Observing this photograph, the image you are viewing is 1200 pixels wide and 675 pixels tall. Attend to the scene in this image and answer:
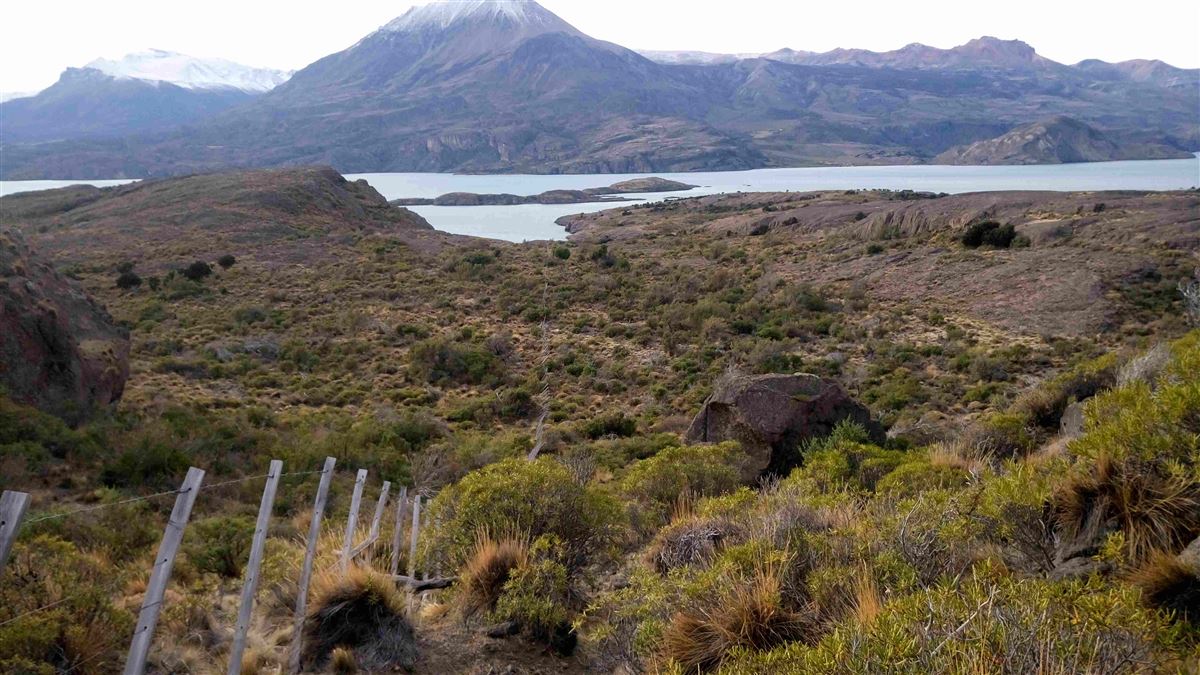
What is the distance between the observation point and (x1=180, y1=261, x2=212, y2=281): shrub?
116 feet

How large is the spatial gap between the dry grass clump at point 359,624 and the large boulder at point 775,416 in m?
6.15

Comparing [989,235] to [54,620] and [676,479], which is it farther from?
[54,620]

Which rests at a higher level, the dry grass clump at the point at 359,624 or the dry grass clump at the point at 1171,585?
the dry grass clump at the point at 1171,585

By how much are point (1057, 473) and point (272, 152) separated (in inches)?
8206

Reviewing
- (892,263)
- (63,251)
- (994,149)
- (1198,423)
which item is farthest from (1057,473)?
(994,149)

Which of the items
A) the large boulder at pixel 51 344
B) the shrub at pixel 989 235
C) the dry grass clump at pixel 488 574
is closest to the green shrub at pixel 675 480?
the dry grass clump at pixel 488 574

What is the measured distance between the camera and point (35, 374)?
13.7 metres

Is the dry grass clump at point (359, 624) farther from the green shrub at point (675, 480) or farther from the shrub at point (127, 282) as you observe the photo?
the shrub at point (127, 282)


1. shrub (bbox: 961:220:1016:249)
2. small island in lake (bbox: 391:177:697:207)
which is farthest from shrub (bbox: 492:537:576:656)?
small island in lake (bbox: 391:177:697:207)

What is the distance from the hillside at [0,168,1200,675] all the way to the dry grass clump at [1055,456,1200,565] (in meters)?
0.02

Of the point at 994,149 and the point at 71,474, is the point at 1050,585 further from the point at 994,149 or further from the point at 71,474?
the point at 994,149

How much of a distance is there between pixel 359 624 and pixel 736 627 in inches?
111

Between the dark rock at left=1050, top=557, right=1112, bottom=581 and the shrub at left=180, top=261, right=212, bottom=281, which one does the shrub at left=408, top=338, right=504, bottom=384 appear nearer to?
the shrub at left=180, top=261, right=212, bottom=281

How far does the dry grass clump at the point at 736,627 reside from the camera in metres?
4.07
